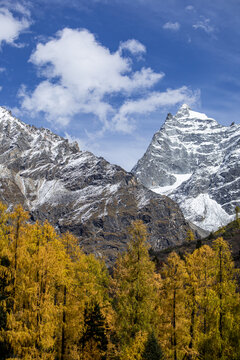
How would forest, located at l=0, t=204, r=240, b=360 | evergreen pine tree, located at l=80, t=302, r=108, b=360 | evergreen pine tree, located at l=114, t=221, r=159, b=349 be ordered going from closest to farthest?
1. forest, located at l=0, t=204, r=240, b=360
2. evergreen pine tree, located at l=114, t=221, r=159, b=349
3. evergreen pine tree, located at l=80, t=302, r=108, b=360

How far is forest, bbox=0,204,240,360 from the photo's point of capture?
18078 millimetres

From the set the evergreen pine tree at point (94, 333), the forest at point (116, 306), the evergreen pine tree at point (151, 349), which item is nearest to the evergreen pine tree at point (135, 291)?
the forest at point (116, 306)

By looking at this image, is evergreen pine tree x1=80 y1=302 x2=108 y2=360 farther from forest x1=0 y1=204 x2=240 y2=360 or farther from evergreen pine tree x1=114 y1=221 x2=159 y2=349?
evergreen pine tree x1=114 y1=221 x2=159 y2=349

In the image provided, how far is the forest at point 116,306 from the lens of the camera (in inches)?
712

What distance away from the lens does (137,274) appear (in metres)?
21.4

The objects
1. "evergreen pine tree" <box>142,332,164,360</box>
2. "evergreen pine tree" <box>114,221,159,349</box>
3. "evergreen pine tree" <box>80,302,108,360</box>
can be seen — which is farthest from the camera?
"evergreen pine tree" <box>80,302,108,360</box>

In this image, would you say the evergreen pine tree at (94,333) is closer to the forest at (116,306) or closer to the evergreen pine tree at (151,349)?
the forest at (116,306)

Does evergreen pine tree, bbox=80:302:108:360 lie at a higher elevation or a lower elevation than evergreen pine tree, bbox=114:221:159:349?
lower

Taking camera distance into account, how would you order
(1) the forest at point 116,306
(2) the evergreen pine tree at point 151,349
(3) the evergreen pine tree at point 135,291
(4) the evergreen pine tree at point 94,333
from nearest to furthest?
(1) the forest at point 116,306
(2) the evergreen pine tree at point 151,349
(3) the evergreen pine tree at point 135,291
(4) the evergreen pine tree at point 94,333

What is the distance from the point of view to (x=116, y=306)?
74.6ft

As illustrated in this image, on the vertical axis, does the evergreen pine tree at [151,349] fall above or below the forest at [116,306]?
below

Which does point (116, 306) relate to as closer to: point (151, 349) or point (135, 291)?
point (135, 291)

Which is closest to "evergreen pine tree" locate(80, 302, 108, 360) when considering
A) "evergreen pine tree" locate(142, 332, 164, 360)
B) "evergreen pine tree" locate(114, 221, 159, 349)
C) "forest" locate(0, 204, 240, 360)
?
"forest" locate(0, 204, 240, 360)

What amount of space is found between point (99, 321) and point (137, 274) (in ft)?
27.2
